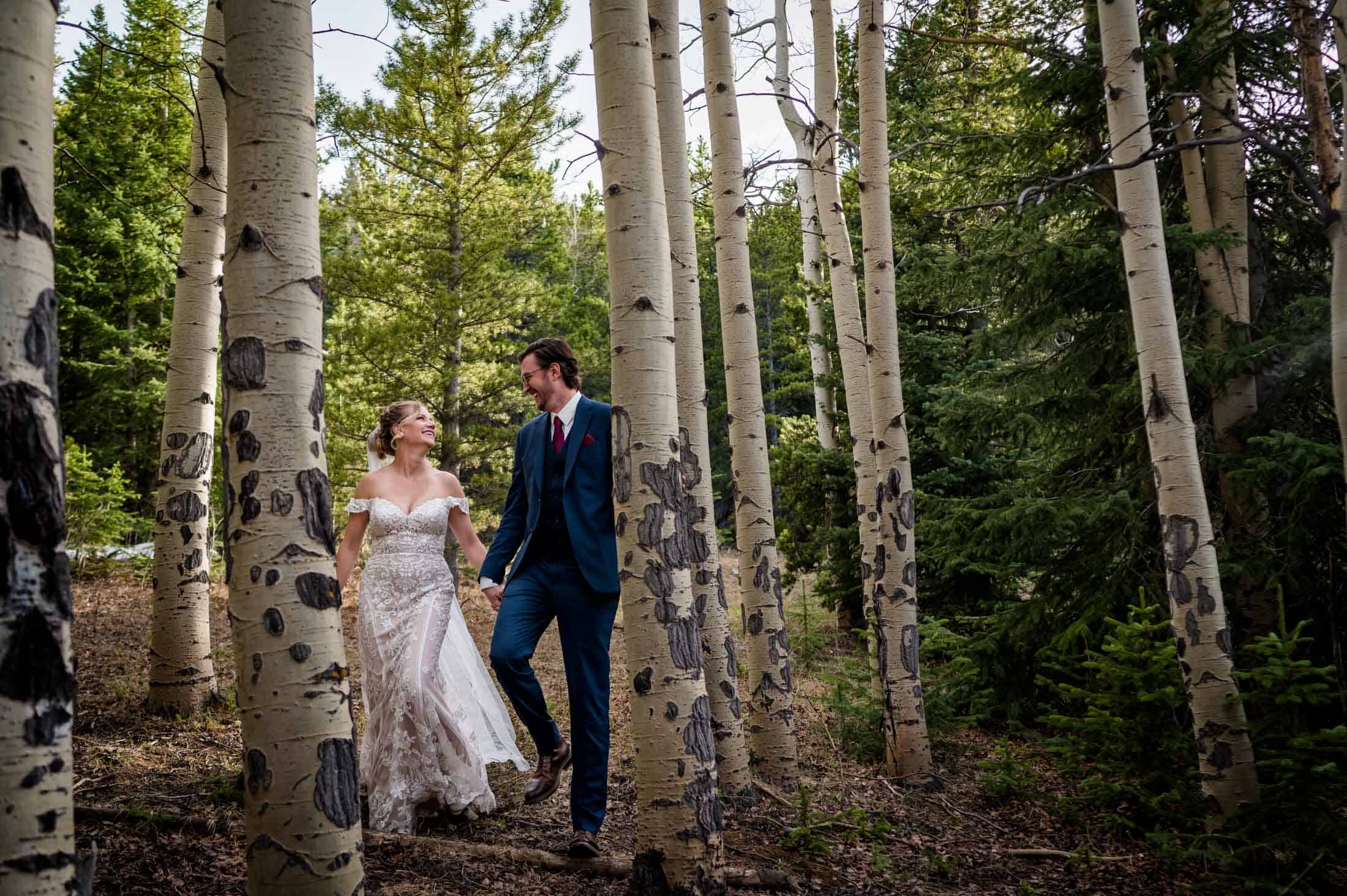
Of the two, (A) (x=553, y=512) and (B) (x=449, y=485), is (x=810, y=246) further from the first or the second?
(A) (x=553, y=512)

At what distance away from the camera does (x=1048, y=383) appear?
7.39m

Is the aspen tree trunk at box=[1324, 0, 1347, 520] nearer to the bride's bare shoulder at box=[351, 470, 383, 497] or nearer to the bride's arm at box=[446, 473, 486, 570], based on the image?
the bride's arm at box=[446, 473, 486, 570]

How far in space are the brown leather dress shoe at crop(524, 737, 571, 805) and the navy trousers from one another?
260 mm

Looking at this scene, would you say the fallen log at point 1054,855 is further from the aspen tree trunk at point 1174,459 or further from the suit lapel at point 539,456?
the suit lapel at point 539,456

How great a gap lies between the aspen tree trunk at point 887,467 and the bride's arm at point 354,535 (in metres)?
3.37

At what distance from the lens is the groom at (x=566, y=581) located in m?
3.95

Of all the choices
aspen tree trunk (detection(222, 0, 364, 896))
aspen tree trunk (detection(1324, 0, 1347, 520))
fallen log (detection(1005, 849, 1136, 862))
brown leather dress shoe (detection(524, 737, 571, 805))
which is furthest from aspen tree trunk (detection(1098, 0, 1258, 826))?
aspen tree trunk (detection(222, 0, 364, 896))

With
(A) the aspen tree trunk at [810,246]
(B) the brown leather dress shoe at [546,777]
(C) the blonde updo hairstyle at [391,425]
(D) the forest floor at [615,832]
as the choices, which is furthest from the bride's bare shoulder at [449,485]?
(A) the aspen tree trunk at [810,246]

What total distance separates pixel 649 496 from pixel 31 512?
1.98 m

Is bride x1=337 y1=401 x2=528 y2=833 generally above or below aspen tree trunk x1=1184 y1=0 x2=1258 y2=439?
below

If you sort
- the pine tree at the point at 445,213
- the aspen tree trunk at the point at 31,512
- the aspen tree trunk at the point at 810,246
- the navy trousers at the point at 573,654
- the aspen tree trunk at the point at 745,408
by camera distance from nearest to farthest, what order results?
the aspen tree trunk at the point at 31,512 < the navy trousers at the point at 573,654 < the aspen tree trunk at the point at 745,408 < the aspen tree trunk at the point at 810,246 < the pine tree at the point at 445,213

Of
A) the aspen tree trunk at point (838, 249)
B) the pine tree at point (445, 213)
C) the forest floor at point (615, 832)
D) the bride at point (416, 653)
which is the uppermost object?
the pine tree at point (445, 213)

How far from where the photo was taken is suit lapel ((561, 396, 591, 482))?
4062 millimetres

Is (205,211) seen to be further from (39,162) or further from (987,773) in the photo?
(987,773)
